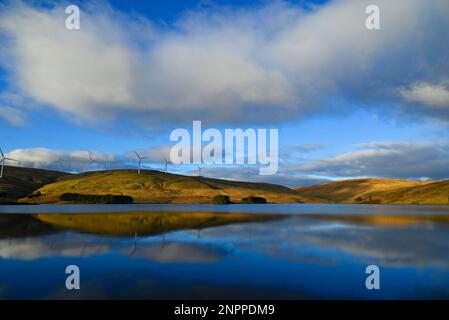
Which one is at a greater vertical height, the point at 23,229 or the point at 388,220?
the point at 23,229

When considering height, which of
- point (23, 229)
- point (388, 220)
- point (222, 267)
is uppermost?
point (23, 229)

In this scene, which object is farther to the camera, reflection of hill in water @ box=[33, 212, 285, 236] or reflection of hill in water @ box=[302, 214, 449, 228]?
reflection of hill in water @ box=[302, 214, 449, 228]

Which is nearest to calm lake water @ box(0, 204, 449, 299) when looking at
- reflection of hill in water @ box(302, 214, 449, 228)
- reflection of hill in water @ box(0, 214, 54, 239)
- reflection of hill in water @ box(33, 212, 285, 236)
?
reflection of hill in water @ box(0, 214, 54, 239)

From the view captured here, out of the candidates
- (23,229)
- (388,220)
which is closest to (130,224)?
(23,229)

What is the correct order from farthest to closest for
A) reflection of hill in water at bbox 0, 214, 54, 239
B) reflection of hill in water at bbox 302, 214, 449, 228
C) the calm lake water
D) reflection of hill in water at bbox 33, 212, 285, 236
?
reflection of hill in water at bbox 302, 214, 449, 228
reflection of hill in water at bbox 33, 212, 285, 236
reflection of hill in water at bbox 0, 214, 54, 239
the calm lake water

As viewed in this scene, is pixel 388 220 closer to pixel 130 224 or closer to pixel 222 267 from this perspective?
pixel 130 224

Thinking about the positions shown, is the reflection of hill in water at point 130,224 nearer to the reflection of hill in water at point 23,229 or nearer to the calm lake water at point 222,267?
the reflection of hill in water at point 23,229

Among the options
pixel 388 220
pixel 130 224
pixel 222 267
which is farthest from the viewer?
pixel 388 220

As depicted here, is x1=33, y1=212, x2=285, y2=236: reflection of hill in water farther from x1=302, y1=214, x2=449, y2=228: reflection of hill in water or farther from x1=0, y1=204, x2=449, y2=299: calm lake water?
x1=302, y1=214, x2=449, y2=228: reflection of hill in water

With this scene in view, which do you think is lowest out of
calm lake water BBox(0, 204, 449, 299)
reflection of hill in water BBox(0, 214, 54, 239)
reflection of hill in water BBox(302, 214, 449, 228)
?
calm lake water BBox(0, 204, 449, 299)
